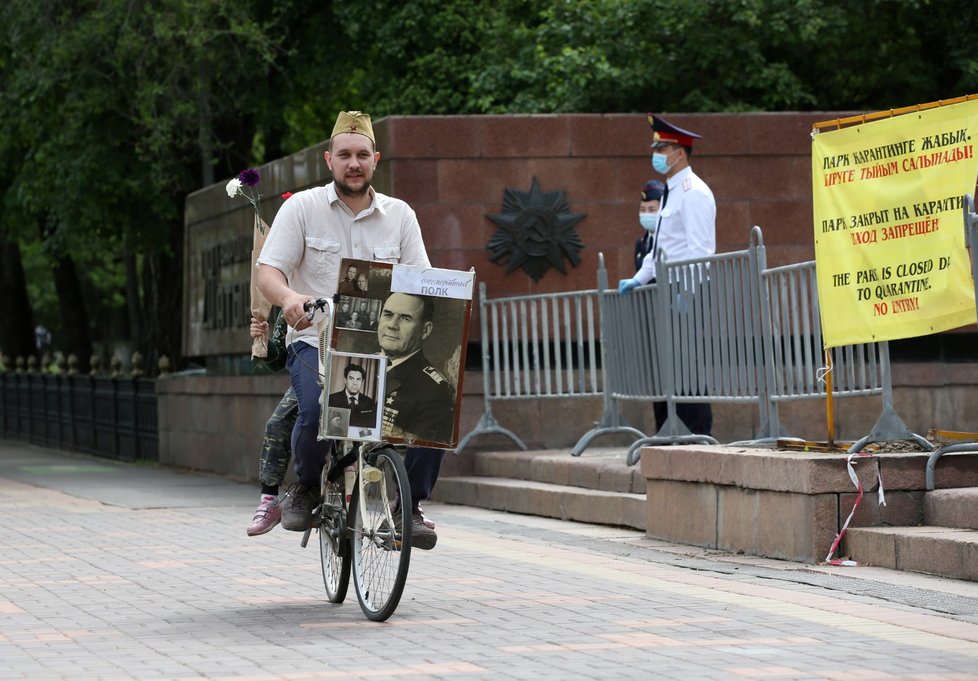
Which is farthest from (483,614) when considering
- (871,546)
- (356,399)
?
(871,546)

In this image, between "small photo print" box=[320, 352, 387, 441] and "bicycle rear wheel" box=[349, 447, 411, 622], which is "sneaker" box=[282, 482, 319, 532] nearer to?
"bicycle rear wheel" box=[349, 447, 411, 622]

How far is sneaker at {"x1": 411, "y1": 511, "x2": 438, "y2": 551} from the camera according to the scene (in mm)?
7433

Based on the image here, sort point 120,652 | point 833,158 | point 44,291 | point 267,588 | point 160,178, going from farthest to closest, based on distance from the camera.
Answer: point 44,291
point 160,178
point 833,158
point 267,588
point 120,652

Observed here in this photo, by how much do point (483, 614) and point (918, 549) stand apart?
86.5 inches

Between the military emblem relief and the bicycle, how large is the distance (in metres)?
6.86

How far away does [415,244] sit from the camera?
313 inches

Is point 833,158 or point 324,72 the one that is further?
point 324,72

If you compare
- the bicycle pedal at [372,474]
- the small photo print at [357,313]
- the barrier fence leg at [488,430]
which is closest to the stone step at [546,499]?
the barrier fence leg at [488,430]

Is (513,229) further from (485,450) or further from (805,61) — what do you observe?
(805,61)

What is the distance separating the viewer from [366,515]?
7410 millimetres

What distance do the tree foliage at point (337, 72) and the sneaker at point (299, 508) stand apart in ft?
47.8

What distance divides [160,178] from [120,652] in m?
19.3

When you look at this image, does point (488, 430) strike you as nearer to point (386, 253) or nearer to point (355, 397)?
point (386, 253)

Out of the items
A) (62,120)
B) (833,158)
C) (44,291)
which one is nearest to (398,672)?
(833,158)
